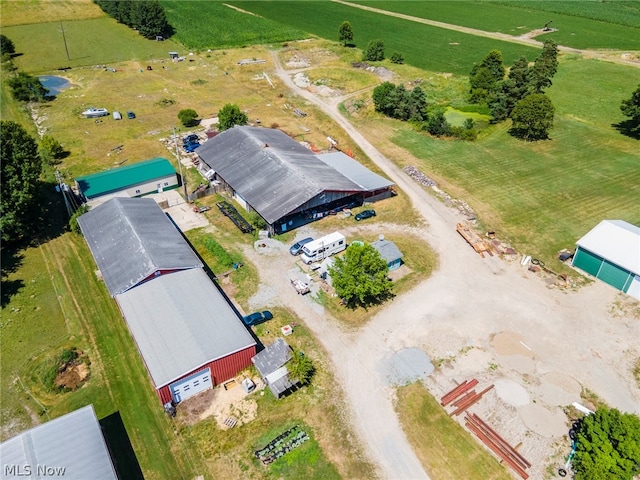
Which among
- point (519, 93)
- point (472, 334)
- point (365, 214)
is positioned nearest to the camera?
point (472, 334)

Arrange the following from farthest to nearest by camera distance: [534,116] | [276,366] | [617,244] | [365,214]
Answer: [534,116]
[365,214]
[617,244]
[276,366]

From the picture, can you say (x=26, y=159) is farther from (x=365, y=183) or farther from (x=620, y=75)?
(x=620, y=75)

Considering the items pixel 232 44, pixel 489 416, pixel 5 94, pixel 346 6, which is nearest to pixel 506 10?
pixel 346 6

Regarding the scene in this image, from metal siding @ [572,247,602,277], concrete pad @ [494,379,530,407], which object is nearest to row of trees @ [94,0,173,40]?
metal siding @ [572,247,602,277]

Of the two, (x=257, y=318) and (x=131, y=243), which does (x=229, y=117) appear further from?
(x=257, y=318)

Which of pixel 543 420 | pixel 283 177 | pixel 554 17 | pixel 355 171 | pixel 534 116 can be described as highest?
pixel 554 17

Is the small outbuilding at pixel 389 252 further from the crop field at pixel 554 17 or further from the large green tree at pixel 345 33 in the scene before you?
the crop field at pixel 554 17

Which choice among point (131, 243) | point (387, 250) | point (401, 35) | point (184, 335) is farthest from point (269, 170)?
point (401, 35)
